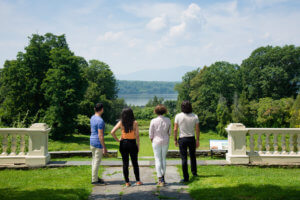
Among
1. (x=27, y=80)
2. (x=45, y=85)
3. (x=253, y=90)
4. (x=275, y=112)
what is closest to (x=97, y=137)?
(x=45, y=85)

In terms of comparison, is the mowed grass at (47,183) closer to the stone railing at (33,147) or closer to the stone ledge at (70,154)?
the stone railing at (33,147)

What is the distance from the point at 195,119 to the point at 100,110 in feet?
6.77

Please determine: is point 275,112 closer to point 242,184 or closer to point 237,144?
point 237,144

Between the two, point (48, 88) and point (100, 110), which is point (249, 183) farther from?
point (48, 88)

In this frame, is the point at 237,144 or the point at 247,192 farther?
the point at 237,144

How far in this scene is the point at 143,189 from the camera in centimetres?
598

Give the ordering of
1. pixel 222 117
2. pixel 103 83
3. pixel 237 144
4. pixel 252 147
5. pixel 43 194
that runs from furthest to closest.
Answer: pixel 103 83, pixel 222 117, pixel 252 147, pixel 237 144, pixel 43 194

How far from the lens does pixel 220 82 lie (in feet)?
169

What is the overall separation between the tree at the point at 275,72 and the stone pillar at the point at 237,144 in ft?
136

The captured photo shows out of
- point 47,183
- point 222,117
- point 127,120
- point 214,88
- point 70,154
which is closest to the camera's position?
point 127,120

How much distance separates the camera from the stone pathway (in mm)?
5516

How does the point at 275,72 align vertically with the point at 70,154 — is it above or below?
above

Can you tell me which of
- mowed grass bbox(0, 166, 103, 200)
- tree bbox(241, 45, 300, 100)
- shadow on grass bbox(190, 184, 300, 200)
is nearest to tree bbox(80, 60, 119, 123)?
tree bbox(241, 45, 300, 100)

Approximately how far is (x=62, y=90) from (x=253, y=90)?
107 ft
